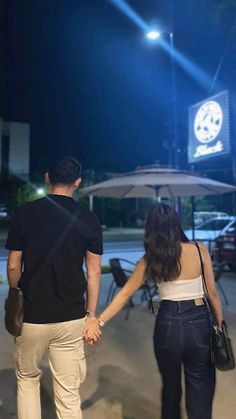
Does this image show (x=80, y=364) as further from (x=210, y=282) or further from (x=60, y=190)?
(x=60, y=190)

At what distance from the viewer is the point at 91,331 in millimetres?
2516

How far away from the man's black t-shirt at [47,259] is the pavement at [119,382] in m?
1.27

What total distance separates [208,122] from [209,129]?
311 mm

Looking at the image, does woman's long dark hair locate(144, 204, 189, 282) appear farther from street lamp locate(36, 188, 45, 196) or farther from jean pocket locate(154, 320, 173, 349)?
street lamp locate(36, 188, 45, 196)

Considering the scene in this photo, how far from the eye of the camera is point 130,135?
132ft

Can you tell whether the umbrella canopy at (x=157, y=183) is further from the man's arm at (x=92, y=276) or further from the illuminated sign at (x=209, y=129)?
the illuminated sign at (x=209, y=129)

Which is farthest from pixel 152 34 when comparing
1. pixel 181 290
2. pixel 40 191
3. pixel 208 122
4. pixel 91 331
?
pixel 40 191

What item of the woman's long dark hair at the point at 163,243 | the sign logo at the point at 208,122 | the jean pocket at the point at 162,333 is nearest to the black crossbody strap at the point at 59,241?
the woman's long dark hair at the point at 163,243

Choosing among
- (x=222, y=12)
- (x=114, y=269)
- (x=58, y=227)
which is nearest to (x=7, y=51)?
(x=222, y=12)

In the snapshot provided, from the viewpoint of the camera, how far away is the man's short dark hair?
99.7 inches

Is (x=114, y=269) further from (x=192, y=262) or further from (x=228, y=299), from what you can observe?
(x=192, y=262)

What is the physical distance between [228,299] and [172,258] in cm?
545

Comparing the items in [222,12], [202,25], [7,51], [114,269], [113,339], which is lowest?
[113,339]

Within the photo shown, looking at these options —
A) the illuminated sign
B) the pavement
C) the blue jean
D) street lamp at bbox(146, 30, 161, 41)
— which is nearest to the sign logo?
the illuminated sign
